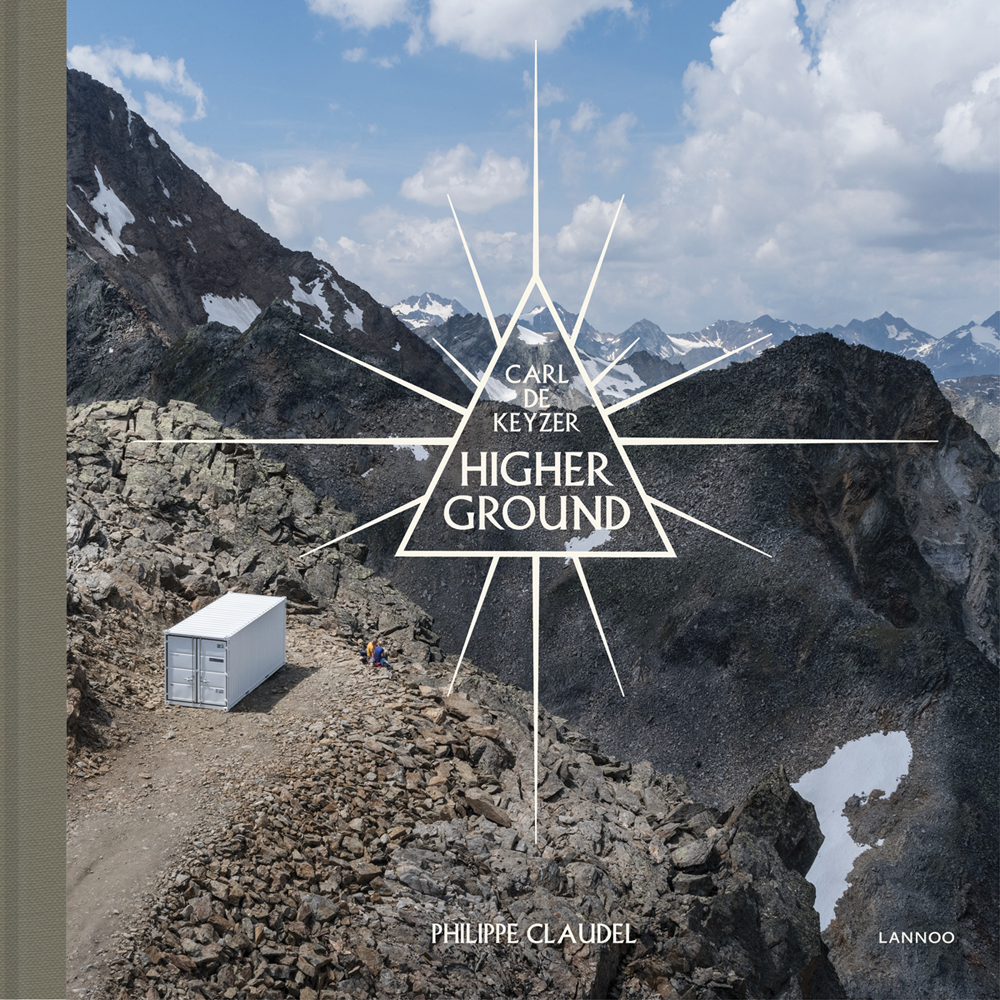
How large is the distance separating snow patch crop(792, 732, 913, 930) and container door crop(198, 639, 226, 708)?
23.3 metres

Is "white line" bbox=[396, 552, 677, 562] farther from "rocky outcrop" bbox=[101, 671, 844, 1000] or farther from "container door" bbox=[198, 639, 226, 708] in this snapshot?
"container door" bbox=[198, 639, 226, 708]

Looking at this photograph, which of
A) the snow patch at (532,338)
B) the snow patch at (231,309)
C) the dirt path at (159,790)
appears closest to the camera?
the dirt path at (159,790)

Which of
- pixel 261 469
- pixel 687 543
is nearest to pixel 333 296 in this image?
pixel 687 543

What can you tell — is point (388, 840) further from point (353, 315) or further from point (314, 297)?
point (314, 297)

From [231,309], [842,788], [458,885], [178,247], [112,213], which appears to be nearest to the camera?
[458,885]

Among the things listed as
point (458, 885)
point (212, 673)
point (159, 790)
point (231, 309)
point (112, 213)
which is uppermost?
point (112, 213)

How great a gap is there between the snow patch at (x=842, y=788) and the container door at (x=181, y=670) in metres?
23.7

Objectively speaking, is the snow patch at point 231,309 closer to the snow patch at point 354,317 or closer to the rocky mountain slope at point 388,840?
the snow patch at point 354,317

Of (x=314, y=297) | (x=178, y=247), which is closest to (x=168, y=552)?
(x=314, y=297)

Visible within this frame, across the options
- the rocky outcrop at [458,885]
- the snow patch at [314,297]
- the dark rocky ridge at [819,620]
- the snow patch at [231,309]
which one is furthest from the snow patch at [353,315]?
the rocky outcrop at [458,885]

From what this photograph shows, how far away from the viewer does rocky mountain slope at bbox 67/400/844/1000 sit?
10.4m

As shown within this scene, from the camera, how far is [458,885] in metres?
11.8

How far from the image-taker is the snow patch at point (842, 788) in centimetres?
2828

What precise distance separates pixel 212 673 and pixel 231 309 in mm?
85792
